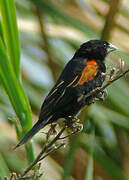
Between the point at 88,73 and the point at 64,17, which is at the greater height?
the point at 64,17

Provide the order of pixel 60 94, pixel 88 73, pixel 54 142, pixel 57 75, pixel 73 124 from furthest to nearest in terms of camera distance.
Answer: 1. pixel 57 75
2. pixel 88 73
3. pixel 60 94
4. pixel 73 124
5. pixel 54 142

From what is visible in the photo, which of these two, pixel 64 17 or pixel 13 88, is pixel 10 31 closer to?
pixel 13 88

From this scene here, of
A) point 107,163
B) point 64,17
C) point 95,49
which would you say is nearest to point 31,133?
point 95,49

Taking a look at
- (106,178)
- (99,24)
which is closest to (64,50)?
(99,24)

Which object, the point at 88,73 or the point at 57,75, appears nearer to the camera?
the point at 88,73

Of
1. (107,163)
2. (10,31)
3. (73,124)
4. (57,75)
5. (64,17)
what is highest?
(10,31)

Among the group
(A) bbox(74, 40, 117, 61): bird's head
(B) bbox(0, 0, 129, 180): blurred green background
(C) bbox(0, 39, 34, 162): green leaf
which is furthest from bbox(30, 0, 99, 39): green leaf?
(C) bbox(0, 39, 34, 162): green leaf

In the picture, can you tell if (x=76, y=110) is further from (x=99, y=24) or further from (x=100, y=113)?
(x=99, y=24)
